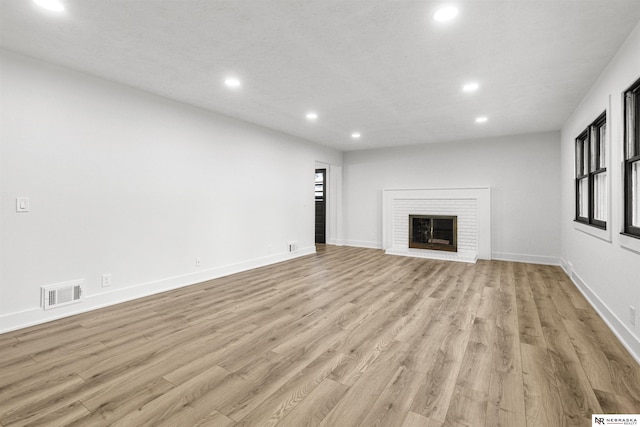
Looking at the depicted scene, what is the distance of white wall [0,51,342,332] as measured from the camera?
2.78m

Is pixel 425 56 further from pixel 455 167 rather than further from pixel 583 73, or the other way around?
pixel 455 167

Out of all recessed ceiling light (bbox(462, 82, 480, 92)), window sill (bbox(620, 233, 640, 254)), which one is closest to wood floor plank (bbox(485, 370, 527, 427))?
window sill (bbox(620, 233, 640, 254))

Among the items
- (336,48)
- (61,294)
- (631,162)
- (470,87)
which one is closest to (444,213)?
(470,87)

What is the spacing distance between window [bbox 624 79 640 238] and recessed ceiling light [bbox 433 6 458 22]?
63.7 inches

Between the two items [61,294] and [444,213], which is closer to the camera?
[61,294]

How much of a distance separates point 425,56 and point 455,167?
14.1 ft

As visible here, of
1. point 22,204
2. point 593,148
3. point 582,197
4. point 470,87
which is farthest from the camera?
point 582,197

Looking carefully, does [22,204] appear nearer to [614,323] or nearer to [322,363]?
[322,363]

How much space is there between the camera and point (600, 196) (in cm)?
351

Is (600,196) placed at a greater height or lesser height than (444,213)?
greater

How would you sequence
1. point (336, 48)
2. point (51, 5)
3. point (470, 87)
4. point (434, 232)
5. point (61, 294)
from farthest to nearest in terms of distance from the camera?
point (434, 232) < point (470, 87) < point (61, 294) < point (336, 48) < point (51, 5)

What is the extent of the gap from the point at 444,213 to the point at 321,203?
3.25m

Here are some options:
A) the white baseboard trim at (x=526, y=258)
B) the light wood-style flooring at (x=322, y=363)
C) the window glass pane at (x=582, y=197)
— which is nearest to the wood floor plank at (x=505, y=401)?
the light wood-style flooring at (x=322, y=363)

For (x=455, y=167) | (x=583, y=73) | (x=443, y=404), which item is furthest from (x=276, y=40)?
(x=455, y=167)
